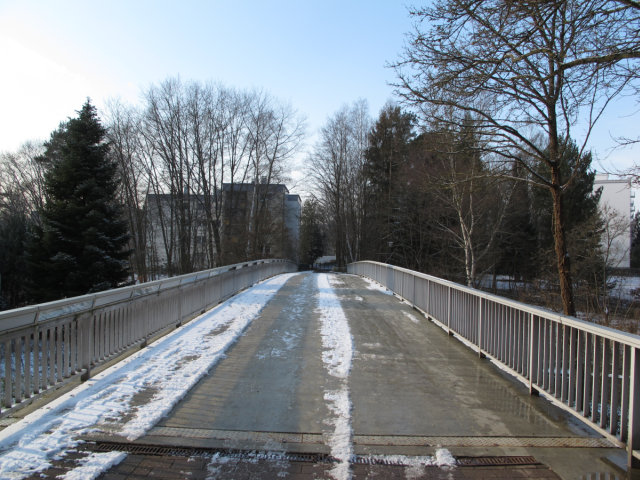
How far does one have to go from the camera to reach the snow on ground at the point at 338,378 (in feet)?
10.2

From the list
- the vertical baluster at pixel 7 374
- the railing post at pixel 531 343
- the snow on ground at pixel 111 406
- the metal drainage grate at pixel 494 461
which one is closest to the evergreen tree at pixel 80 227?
the snow on ground at pixel 111 406

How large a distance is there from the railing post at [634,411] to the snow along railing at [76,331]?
4898 millimetres

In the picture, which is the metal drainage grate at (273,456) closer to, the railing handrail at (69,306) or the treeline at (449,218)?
the railing handrail at (69,306)

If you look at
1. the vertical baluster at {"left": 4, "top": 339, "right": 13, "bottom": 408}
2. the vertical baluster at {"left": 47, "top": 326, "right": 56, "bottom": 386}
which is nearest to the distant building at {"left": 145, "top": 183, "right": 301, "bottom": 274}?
the vertical baluster at {"left": 47, "top": 326, "right": 56, "bottom": 386}

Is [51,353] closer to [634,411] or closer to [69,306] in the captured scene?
[69,306]

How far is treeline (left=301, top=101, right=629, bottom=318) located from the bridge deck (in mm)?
4972

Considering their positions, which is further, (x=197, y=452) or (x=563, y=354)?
(x=563, y=354)

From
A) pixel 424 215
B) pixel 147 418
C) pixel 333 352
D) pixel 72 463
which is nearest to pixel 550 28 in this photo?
pixel 333 352

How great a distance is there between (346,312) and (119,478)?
7.33m

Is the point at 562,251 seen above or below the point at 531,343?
above

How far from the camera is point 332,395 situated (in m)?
4.37

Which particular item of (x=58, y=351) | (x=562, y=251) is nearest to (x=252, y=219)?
(x=562, y=251)

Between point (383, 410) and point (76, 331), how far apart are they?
137 inches

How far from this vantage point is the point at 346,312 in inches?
385
